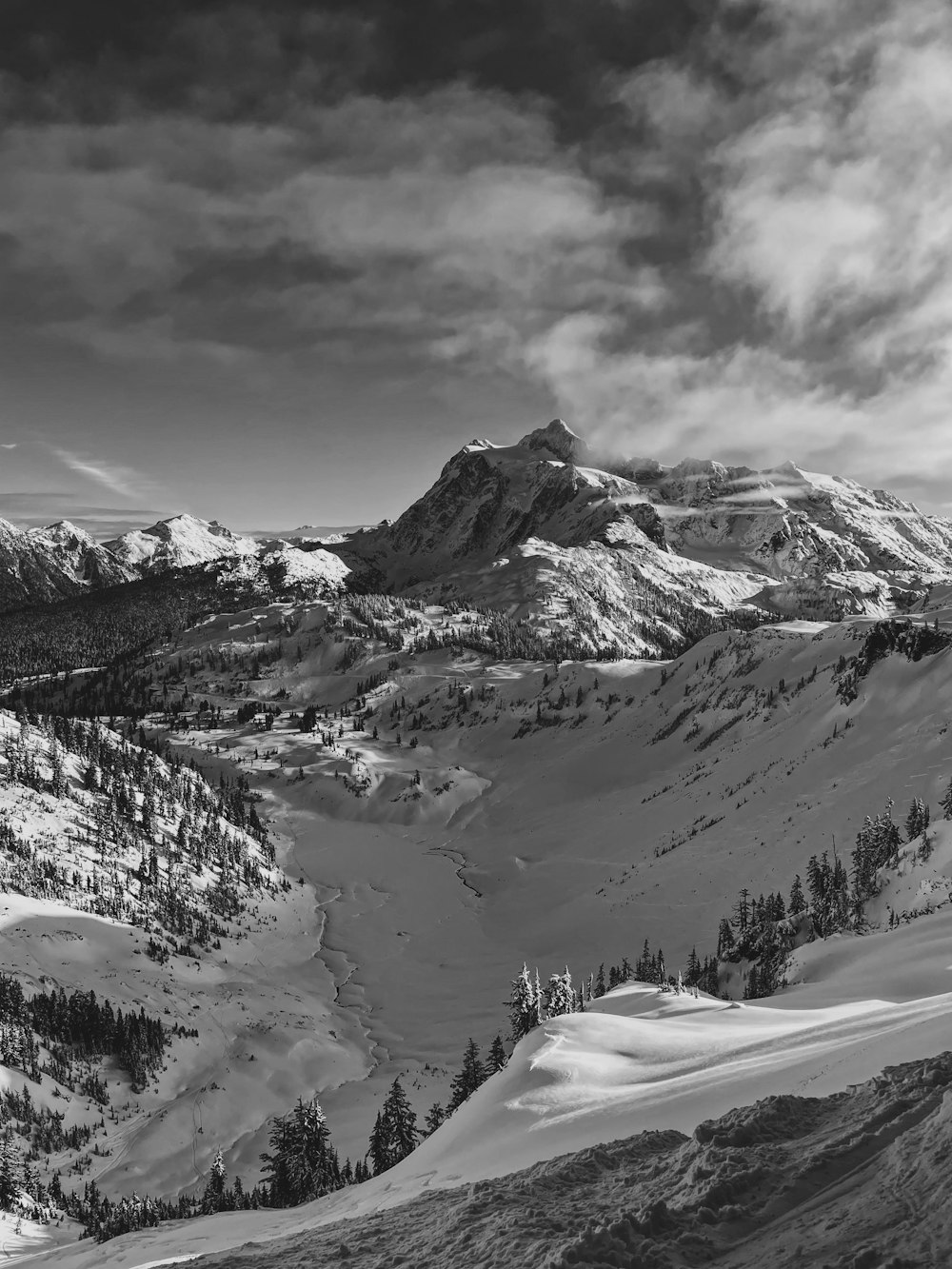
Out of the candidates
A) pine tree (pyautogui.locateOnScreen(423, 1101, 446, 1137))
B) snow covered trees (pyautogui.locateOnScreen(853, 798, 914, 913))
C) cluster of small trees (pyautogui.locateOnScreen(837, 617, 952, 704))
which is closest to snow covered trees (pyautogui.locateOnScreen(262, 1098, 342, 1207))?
pine tree (pyautogui.locateOnScreen(423, 1101, 446, 1137))

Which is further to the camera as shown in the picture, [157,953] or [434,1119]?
[157,953]

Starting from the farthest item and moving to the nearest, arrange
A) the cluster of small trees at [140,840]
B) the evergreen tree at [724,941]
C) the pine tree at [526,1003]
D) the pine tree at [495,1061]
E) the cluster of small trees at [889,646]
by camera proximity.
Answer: the cluster of small trees at [889,646], the cluster of small trees at [140,840], the evergreen tree at [724,941], the pine tree at [526,1003], the pine tree at [495,1061]

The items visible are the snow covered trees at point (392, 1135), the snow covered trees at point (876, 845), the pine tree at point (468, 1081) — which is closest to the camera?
the snow covered trees at point (392, 1135)

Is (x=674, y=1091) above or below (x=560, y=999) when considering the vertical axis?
above

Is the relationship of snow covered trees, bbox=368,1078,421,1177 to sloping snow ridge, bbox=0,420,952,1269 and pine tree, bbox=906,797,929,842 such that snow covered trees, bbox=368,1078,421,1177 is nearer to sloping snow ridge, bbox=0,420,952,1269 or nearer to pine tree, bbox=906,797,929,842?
sloping snow ridge, bbox=0,420,952,1269

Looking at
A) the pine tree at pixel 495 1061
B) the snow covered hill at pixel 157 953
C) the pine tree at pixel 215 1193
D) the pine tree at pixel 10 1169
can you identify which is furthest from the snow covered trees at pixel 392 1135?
the pine tree at pixel 10 1169

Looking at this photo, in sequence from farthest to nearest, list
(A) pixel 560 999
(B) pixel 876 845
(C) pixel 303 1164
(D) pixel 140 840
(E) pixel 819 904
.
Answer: (D) pixel 140 840, (B) pixel 876 845, (E) pixel 819 904, (A) pixel 560 999, (C) pixel 303 1164

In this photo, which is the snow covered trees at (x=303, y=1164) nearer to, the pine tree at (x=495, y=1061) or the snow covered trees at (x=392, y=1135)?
the snow covered trees at (x=392, y=1135)

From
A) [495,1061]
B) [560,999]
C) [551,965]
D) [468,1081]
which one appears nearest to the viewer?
[468,1081]

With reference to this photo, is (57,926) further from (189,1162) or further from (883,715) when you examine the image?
(883,715)

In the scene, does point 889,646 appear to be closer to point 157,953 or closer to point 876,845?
point 876,845

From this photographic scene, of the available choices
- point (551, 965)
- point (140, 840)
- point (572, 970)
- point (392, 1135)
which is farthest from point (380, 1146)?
point (140, 840)

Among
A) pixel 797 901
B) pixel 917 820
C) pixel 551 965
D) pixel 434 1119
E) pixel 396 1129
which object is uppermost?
pixel 917 820
